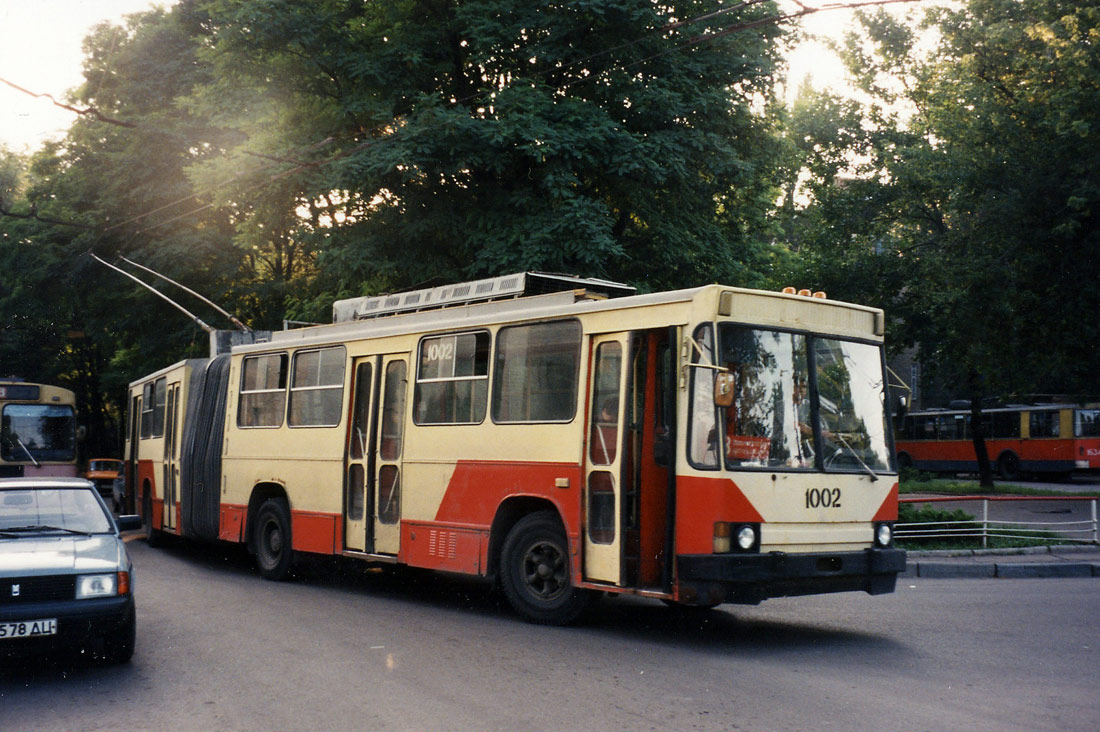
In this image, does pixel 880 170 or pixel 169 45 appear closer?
pixel 169 45

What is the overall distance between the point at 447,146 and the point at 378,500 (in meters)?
8.40

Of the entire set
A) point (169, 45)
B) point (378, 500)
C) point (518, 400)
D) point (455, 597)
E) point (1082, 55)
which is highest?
point (169, 45)

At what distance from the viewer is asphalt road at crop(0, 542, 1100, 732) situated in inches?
266

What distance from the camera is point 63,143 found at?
33.2m

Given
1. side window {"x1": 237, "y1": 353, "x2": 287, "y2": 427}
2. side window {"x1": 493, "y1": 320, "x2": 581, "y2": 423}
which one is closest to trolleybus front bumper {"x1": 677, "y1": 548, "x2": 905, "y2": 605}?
side window {"x1": 493, "y1": 320, "x2": 581, "y2": 423}

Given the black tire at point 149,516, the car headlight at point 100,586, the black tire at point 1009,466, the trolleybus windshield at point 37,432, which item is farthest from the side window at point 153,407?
the black tire at point 1009,466

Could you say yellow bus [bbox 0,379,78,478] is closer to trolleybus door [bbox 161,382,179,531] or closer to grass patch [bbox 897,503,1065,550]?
trolleybus door [bbox 161,382,179,531]

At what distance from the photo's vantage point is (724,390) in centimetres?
895

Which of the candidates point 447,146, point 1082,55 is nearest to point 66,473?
point 447,146

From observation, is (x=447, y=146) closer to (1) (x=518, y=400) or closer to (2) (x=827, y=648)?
(1) (x=518, y=400)

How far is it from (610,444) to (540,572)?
4.95ft

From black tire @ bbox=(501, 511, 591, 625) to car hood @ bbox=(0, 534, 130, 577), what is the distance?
364 centimetres

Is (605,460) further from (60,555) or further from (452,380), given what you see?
(60,555)

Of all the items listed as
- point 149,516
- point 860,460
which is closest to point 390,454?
point 860,460
